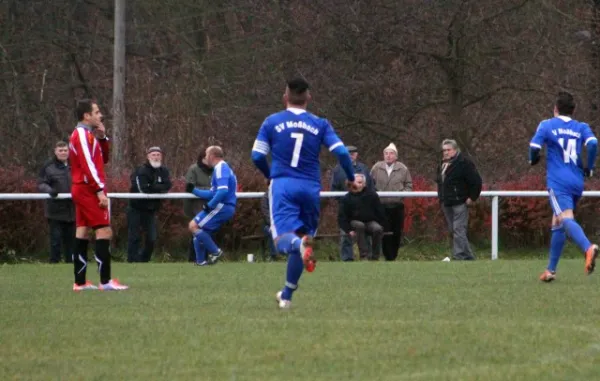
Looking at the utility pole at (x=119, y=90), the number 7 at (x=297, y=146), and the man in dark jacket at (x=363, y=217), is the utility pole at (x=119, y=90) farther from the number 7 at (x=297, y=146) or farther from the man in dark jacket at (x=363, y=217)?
the number 7 at (x=297, y=146)

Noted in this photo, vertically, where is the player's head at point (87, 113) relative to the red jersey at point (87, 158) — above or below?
above

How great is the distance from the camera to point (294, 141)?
11.1 metres

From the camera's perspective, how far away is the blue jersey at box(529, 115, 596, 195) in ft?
46.6

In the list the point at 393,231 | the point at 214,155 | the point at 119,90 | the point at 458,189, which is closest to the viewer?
the point at 214,155

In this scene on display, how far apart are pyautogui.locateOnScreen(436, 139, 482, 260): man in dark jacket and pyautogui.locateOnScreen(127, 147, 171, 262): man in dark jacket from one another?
14.5ft

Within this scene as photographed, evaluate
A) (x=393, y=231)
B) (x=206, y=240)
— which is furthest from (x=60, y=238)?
(x=393, y=231)

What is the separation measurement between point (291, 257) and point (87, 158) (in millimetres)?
3228

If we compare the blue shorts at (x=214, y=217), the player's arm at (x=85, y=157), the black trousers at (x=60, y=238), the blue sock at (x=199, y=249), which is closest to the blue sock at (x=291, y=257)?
the player's arm at (x=85, y=157)

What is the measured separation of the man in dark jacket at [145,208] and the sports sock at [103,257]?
786cm

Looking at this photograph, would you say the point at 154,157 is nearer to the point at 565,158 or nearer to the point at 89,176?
the point at 89,176

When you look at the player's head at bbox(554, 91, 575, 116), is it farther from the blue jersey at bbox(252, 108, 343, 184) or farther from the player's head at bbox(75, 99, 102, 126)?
the player's head at bbox(75, 99, 102, 126)

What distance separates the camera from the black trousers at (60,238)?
21641 mm

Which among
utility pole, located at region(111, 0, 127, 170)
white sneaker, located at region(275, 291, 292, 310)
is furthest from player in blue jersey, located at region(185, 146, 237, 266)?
utility pole, located at region(111, 0, 127, 170)

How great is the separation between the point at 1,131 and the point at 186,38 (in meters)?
5.96
